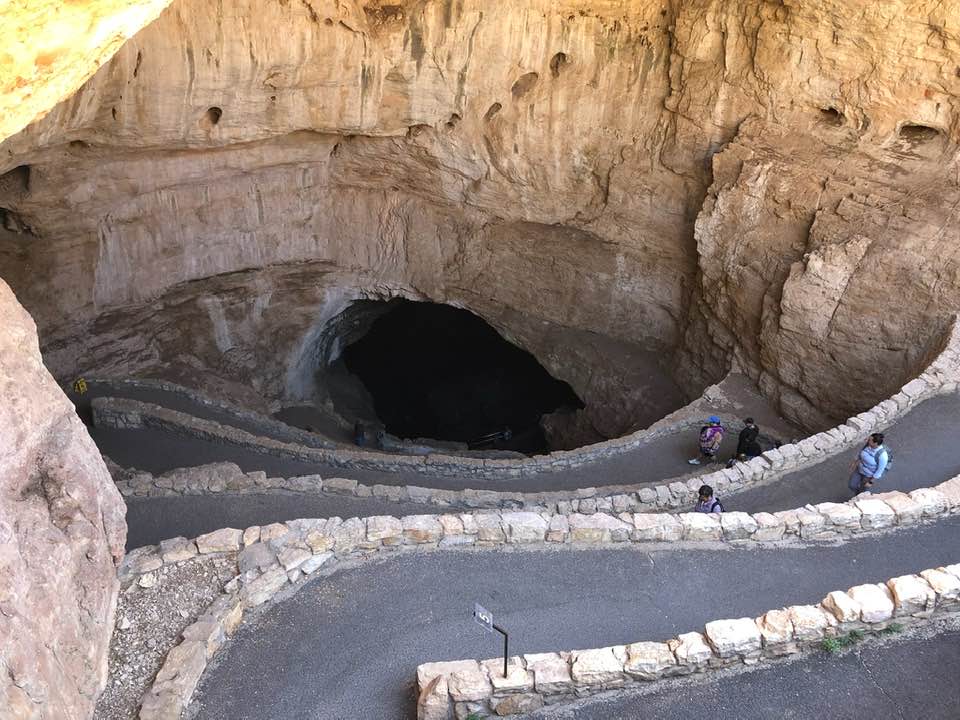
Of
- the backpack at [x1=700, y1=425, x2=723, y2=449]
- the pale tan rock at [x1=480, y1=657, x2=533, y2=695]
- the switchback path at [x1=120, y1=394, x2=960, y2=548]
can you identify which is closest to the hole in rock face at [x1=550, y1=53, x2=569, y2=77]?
the backpack at [x1=700, y1=425, x2=723, y2=449]

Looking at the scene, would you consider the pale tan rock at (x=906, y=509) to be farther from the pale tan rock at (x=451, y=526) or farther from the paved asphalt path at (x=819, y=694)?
the pale tan rock at (x=451, y=526)

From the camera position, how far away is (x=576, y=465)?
12258mm

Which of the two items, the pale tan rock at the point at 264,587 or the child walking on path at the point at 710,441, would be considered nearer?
the pale tan rock at the point at 264,587

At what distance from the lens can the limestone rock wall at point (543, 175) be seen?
40.2 ft

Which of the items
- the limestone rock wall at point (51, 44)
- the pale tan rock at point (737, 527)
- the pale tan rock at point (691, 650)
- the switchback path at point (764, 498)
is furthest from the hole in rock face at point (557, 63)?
the pale tan rock at point (691, 650)

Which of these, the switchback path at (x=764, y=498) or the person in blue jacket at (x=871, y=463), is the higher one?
the person in blue jacket at (x=871, y=463)

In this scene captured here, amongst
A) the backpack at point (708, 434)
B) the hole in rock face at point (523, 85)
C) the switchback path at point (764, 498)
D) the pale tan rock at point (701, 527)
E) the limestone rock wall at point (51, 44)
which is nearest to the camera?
the limestone rock wall at point (51, 44)

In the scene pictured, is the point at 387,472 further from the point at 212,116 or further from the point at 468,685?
the point at 212,116

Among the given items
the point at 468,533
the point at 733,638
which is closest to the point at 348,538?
the point at 468,533

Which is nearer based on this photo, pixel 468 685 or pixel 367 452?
pixel 468 685

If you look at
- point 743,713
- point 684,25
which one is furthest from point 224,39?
point 743,713

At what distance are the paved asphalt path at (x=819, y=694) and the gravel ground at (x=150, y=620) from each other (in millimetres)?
3055

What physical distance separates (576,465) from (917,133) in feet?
24.1

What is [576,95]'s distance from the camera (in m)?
15.4
